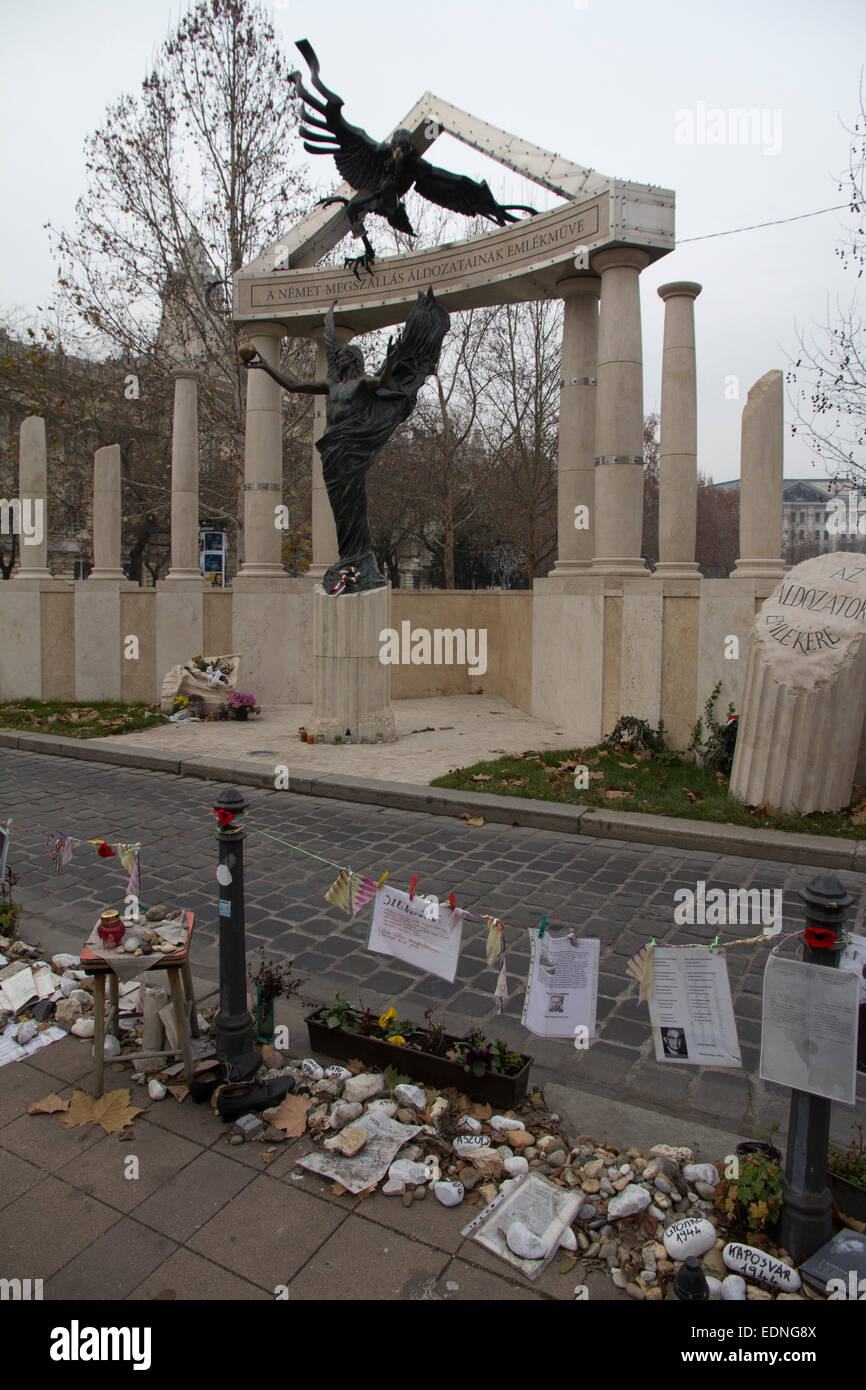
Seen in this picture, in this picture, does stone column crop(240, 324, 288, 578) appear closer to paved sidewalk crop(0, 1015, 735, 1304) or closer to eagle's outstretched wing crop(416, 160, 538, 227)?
eagle's outstretched wing crop(416, 160, 538, 227)

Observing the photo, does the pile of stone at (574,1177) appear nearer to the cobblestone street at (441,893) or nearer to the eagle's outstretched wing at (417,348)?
the cobblestone street at (441,893)

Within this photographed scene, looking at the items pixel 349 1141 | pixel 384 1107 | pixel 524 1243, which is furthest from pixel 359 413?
pixel 524 1243

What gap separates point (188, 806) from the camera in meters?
8.45

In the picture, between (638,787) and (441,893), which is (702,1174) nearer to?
(441,893)

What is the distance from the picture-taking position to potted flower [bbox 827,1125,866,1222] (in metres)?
2.80

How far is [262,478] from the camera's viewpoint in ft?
49.7

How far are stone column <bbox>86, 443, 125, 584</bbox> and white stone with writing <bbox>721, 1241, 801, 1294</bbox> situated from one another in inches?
574

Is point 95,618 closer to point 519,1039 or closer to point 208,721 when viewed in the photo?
point 208,721

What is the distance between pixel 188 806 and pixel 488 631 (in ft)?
31.7

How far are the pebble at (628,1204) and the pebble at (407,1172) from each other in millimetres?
641

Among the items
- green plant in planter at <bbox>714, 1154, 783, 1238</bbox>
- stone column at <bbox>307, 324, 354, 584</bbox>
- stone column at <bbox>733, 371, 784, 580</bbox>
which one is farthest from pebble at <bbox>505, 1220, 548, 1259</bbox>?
stone column at <bbox>307, 324, 354, 584</bbox>

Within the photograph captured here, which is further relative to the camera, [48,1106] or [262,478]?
[262,478]

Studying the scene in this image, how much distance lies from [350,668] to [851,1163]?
8816mm

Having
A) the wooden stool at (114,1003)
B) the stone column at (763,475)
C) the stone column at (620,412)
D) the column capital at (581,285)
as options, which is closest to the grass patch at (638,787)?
the stone column at (763,475)
